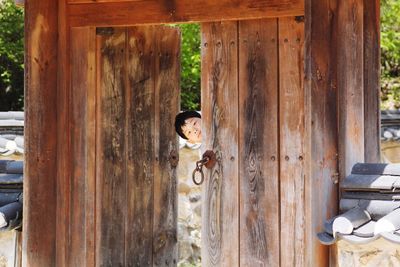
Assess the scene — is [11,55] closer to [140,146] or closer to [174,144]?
[174,144]

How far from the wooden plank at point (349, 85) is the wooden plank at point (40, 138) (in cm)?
178

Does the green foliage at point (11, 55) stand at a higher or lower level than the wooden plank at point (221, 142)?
higher

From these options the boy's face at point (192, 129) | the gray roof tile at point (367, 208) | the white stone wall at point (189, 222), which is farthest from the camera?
the white stone wall at point (189, 222)

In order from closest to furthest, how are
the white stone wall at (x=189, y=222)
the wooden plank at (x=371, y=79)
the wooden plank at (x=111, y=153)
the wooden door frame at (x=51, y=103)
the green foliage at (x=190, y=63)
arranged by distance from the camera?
1. the wooden door frame at (x=51, y=103)
2. the wooden plank at (x=371, y=79)
3. the wooden plank at (x=111, y=153)
4. the white stone wall at (x=189, y=222)
5. the green foliage at (x=190, y=63)

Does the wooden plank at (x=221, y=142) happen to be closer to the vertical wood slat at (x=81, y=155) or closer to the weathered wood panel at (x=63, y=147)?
the vertical wood slat at (x=81, y=155)

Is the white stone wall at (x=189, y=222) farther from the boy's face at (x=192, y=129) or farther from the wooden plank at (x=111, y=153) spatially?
the wooden plank at (x=111, y=153)

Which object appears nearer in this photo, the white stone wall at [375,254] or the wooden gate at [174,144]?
the white stone wall at [375,254]

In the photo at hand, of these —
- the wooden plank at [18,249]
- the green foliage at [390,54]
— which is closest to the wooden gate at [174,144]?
the wooden plank at [18,249]

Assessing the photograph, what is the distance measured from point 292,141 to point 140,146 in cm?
168

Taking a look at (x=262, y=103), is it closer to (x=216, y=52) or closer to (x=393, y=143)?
(x=216, y=52)

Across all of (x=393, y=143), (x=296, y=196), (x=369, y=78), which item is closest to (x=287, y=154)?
(x=296, y=196)

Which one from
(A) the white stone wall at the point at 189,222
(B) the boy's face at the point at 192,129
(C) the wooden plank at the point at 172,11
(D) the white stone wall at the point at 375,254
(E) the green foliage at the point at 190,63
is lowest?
(A) the white stone wall at the point at 189,222

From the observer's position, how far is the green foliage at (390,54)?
43.5 feet

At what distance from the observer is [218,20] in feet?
15.4
